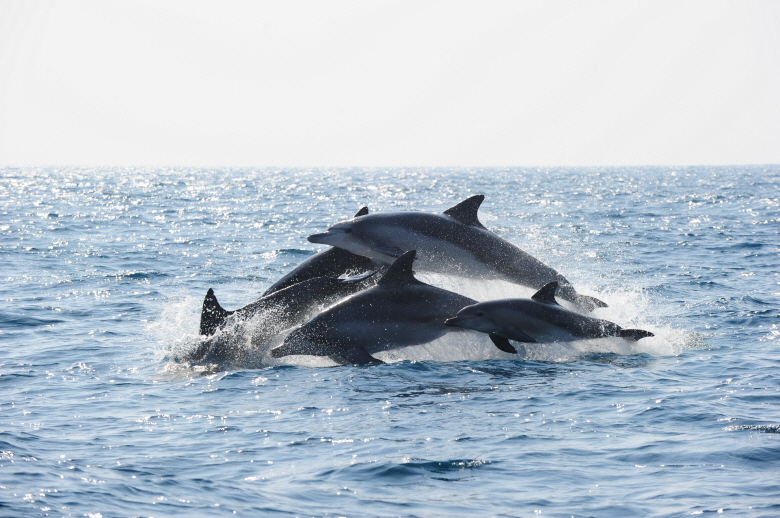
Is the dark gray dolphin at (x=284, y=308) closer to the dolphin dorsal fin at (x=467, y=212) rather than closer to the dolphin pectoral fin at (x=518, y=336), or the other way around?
the dolphin dorsal fin at (x=467, y=212)

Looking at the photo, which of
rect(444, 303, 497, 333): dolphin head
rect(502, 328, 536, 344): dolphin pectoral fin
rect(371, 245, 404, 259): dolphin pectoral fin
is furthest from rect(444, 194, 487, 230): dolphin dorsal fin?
rect(502, 328, 536, 344): dolphin pectoral fin

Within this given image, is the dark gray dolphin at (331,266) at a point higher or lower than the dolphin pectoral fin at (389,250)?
lower

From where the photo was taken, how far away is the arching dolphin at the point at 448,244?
12.5 metres

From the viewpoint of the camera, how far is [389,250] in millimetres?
12320

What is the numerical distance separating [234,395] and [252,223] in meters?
28.6

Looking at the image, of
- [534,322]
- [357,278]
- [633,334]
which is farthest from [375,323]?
[633,334]

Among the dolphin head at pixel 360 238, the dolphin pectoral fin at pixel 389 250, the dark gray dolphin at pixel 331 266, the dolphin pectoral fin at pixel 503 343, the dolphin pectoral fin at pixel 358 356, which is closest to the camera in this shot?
the dolphin pectoral fin at pixel 503 343

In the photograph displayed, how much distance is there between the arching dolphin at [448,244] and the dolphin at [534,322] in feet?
Result: 2.76

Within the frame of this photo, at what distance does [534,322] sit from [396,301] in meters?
1.85

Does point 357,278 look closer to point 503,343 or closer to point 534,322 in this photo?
point 503,343

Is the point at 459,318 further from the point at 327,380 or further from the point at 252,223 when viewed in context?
the point at 252,223

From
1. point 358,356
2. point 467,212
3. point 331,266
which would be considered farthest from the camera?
point 331,266

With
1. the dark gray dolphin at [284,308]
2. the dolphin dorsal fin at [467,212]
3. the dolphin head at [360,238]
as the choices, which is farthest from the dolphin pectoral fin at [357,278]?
the dolphin dorsal fin at [467,212]

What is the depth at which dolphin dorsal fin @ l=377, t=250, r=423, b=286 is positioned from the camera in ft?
37.3
